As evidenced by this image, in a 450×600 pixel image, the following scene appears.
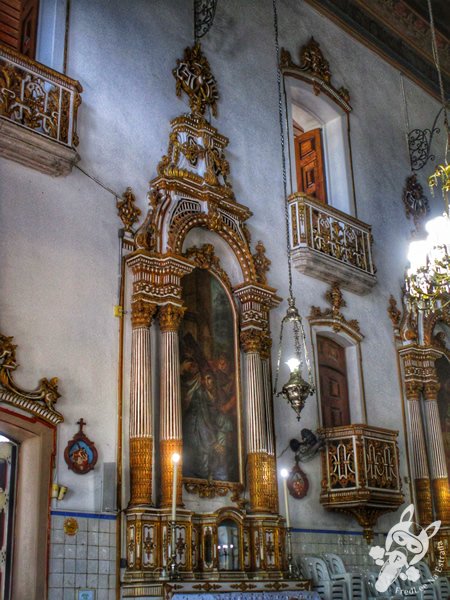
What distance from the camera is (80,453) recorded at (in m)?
9.80

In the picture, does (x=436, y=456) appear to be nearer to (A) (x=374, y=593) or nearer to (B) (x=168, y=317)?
(A) (x=374, y=593)

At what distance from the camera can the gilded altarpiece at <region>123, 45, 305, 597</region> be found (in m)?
10.3

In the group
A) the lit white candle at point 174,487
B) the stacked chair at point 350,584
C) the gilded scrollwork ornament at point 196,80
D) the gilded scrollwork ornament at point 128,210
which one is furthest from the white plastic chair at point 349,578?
the gilded scrollwork ornament at point 196,80

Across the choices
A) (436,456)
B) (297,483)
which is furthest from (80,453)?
(436,456)

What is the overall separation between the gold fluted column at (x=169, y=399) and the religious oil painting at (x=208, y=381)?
0.37m

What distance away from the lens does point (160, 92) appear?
1268 cm

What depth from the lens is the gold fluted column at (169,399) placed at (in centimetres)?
1043

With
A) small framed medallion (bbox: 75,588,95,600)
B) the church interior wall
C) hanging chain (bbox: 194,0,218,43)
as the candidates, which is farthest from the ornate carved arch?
small framed medallion (bbox: 75,588,95,600)

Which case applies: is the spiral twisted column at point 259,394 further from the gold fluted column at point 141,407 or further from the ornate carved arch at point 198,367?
the gold fluted column at point 141,407

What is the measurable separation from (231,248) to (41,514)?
17.2 ft

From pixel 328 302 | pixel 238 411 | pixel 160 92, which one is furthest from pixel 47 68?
pixel 328 302

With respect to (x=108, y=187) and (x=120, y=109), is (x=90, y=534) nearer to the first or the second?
(x=108, y=187)

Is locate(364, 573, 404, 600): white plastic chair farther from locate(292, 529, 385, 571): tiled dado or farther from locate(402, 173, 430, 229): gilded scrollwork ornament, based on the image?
locate(402, 173, 430, 229): gilded scrollwork ornament

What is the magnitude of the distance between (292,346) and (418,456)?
11.5ft
